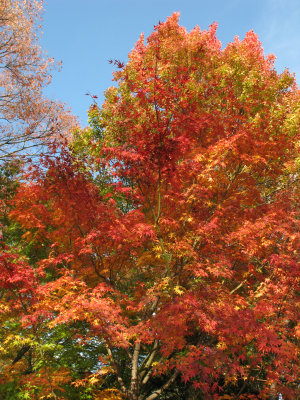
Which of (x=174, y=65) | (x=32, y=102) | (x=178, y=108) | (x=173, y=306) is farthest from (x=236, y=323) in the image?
(x=174, y=65)

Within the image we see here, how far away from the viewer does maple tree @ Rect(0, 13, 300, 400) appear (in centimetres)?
604

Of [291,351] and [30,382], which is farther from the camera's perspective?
[30,382]

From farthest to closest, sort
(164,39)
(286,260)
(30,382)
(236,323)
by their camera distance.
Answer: (164,39)
(30,382)
(286,260)
(236,323)

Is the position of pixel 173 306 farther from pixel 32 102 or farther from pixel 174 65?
pixel 174 65

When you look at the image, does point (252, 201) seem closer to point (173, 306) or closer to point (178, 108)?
point (178, 108)

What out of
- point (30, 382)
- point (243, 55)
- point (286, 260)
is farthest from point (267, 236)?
point (243, 55)

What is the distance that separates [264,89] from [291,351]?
358 inches

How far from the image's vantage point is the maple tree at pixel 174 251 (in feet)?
19.8

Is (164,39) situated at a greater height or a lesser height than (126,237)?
greater

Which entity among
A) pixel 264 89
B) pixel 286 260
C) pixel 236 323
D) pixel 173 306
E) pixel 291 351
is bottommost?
pixel 291 351

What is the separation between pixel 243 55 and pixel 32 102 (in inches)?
317

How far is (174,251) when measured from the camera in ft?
23.4

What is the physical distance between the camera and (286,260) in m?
6.14

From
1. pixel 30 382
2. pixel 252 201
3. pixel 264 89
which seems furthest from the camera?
pixel 264 89
